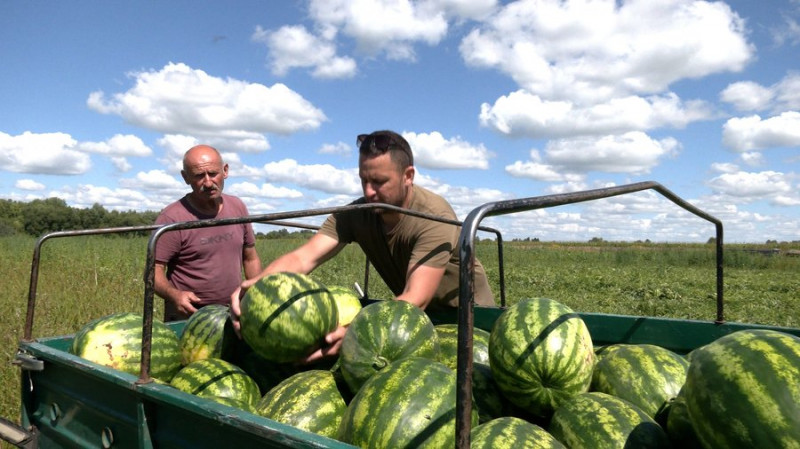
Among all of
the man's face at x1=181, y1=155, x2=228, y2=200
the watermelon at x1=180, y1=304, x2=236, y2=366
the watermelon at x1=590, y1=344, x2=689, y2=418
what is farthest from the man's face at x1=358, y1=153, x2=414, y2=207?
the watermelon at x1=590, y1=344, x2=689, y2=418

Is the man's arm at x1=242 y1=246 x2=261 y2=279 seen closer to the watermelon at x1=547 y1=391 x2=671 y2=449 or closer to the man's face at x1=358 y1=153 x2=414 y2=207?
the man's face at x1=358 y1=153 x2=414 y2=207

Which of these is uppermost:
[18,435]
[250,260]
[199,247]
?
[199,247]

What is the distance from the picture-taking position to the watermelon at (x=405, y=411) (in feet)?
5.43

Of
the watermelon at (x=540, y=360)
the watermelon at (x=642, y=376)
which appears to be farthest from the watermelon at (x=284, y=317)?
the watermelon at (x=642, y=376)

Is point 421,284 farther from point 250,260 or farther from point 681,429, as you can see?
point 250,260

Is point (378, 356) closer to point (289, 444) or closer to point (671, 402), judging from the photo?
point (289, 444)

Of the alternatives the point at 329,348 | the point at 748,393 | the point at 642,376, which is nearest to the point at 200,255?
the point at 329,348

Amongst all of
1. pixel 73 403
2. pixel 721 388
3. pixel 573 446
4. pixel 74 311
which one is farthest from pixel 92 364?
pixel 74 311

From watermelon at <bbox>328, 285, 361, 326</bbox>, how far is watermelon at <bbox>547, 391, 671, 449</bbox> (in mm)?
1298

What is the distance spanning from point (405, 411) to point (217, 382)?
1.04 m

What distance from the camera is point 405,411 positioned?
1.71 metres

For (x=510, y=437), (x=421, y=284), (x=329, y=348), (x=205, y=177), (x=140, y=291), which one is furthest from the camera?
(x=140, y=291)

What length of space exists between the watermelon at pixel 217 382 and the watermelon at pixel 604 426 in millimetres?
1304

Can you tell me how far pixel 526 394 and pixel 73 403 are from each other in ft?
6.37
